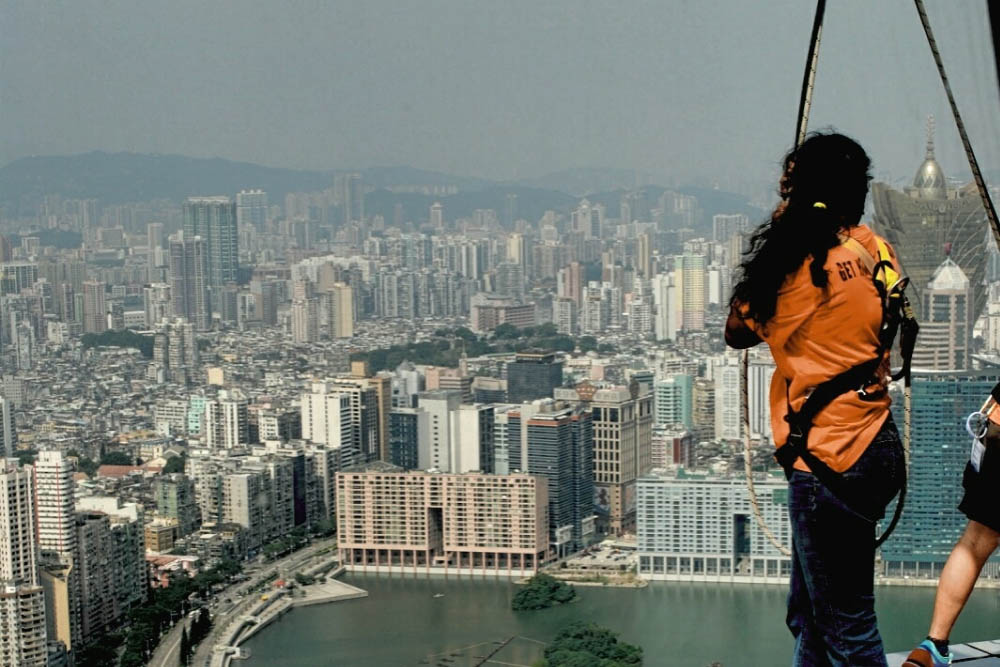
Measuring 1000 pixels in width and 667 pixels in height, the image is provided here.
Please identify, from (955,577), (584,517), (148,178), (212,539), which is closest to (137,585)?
(212,539)

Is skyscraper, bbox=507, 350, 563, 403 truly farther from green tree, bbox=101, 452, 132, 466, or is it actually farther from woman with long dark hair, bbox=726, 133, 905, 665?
woman with long dark hair, bbox=726, 133, 905, 665

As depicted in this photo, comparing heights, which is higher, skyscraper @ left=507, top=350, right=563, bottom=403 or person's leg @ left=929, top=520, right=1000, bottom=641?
person's leg @ left=929, top=520, right=1000, bottom=641

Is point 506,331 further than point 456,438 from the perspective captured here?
Yes

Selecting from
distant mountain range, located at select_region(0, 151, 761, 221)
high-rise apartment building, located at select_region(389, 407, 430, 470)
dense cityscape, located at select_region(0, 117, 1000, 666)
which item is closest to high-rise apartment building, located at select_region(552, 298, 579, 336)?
dense cityscape, located at select_region(0, 117, 1000, 666)

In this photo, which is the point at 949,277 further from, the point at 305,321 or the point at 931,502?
the point at 305,321

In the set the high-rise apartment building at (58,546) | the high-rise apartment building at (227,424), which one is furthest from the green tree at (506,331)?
the high-rise apartment building at (58,546)

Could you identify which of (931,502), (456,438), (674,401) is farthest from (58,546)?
(674,401)

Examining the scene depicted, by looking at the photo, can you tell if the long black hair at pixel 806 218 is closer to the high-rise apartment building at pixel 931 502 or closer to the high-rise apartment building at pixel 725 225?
the high-rise apartment building at pixel 931 502
